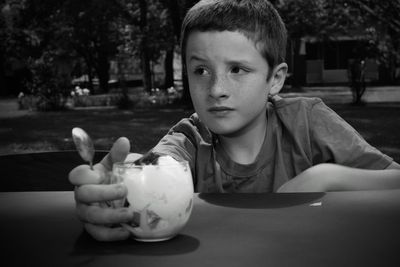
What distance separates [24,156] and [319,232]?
139 centimetres

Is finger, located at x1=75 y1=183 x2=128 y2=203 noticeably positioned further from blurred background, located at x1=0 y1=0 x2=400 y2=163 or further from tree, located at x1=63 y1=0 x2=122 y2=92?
tree, located at x1=63 y1=0 x2=122 y2=92

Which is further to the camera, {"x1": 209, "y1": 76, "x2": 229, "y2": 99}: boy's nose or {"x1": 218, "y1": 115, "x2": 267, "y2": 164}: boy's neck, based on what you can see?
{"x1": 218, "y1": 115, "x2": 267, "y2": 164}: boy's neck

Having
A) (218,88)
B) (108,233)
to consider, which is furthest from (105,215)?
(218,88)

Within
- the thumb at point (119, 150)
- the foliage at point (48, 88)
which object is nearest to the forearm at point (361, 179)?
the thumb at point (119, 150)

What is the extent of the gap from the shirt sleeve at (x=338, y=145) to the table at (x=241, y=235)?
0.57 m

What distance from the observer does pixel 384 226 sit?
41.8 inches

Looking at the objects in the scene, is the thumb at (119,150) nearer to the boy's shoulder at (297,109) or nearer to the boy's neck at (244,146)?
the boy's neck at (244,146)

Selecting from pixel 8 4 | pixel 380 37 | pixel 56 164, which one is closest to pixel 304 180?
pixel 56 164

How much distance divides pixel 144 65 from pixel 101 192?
78.9 feet

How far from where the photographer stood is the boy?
164 cm

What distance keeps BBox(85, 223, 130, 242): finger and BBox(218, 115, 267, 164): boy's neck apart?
3.33 feet

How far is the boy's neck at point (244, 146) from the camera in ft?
6.49

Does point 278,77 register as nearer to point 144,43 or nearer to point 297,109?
point 297,109

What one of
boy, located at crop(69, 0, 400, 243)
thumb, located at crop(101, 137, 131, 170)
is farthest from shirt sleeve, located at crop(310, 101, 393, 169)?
thumb, located at crop(101, 137, 131, 170)
